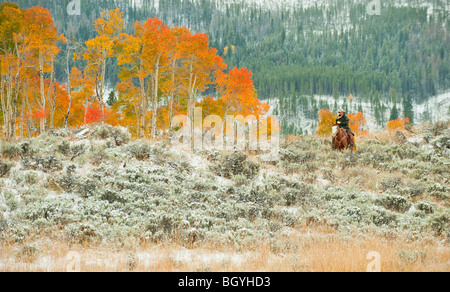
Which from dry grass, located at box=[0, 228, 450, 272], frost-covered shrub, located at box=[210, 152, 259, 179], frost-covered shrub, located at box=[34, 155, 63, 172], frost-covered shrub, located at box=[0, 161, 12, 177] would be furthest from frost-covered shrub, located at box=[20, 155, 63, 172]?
frost-covered shrub, located at box=[210, 152, 259, 179]

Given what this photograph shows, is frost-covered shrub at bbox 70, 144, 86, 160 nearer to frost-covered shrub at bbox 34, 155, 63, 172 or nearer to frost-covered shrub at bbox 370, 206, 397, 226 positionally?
frost-covered shrub at bbox 34, 155, 63, 172

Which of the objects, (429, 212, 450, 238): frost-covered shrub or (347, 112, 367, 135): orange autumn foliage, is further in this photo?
(347, 112, 367, 135): orange autumn foliage

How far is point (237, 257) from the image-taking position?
25.6ft

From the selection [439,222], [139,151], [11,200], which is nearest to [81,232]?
[11,200]

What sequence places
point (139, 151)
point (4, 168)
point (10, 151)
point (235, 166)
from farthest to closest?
point (139, 151) < point (235, 166) < point (10, 151) < point (4, 168)

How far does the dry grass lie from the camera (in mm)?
6863

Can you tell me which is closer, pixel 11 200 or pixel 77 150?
pixel 11 200

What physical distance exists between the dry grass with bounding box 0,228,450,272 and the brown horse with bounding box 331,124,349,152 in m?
11.6

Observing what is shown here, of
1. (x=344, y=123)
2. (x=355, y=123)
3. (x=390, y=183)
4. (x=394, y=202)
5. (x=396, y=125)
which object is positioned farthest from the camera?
(x=355, y=123)

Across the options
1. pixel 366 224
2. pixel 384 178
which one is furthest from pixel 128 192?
pixel 384 178

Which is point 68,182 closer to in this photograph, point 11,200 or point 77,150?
point 11,200

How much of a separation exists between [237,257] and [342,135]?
14.2 meters

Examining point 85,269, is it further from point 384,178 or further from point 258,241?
point 384,178

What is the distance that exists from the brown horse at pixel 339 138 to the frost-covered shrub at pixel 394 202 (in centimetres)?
779
